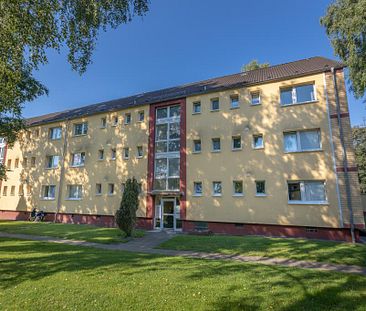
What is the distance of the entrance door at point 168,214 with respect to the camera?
62.0 feet

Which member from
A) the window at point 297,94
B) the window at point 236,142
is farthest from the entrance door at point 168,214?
the window at point 297,94

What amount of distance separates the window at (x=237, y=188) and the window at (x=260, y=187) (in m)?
1.02

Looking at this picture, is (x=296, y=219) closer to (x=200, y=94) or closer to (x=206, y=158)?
(x=206, y=158)

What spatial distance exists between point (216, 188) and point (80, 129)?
1573cm

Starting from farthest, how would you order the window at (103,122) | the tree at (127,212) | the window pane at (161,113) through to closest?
1. the window at (103,122)
2. the window pane at (161,113)
3. the tree at (127,212)

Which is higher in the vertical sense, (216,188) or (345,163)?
(345,163)

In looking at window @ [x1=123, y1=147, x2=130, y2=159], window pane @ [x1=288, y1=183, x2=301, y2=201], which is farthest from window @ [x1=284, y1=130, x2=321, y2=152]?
window @ [x1=123, y1=147, x2=130, y2=159]

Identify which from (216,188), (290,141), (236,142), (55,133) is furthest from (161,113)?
(55,133)

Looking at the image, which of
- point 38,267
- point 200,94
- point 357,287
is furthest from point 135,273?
point 200,94

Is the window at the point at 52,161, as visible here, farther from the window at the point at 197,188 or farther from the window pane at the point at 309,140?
the window pane at the point at 309,140

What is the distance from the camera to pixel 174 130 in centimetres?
2011

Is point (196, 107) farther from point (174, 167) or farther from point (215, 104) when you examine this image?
point (174, 167)

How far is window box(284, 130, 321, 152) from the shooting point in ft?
50.3

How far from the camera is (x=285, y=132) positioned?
16.2 m
